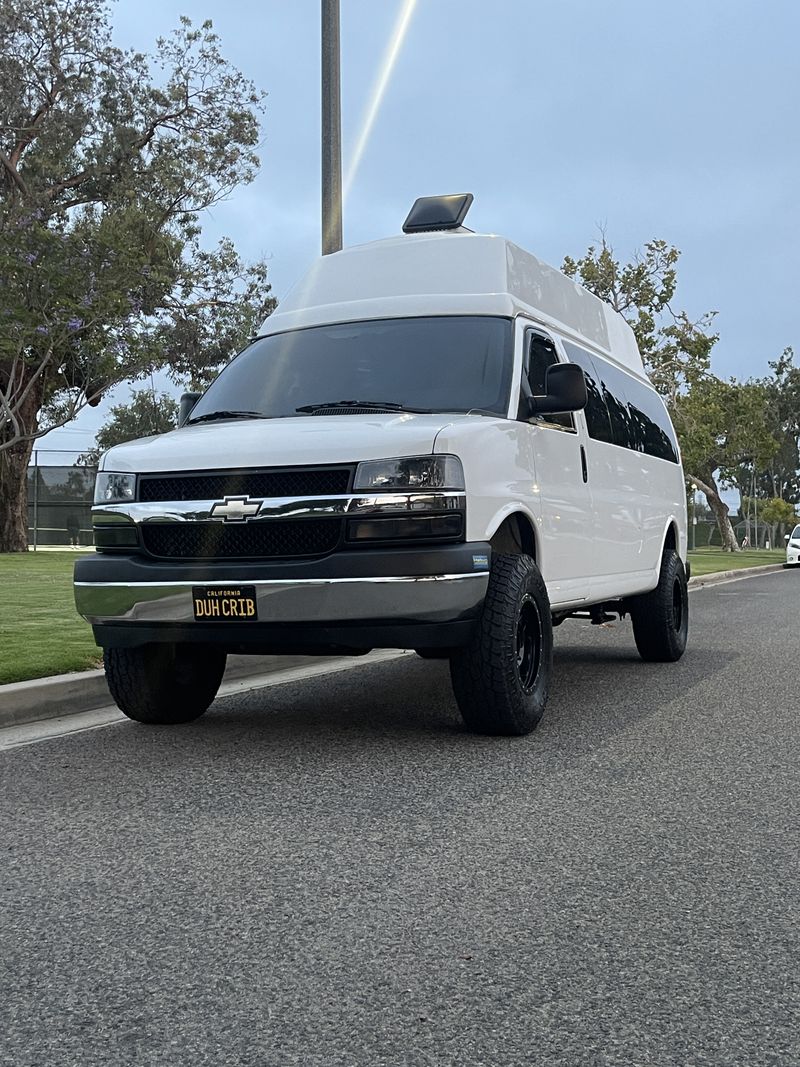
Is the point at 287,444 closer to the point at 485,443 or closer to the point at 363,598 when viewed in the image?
the point at 363,598

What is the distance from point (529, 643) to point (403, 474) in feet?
4.50

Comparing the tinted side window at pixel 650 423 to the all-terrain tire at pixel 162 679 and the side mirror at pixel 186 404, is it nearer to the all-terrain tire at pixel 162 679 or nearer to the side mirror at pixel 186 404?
the side mirror at pixel 186 404

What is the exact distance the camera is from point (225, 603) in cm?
600

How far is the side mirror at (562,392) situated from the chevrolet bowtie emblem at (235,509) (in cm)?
184

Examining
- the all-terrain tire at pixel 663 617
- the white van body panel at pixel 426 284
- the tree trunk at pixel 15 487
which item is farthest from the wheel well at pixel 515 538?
the tree trunk at pixel 15 487

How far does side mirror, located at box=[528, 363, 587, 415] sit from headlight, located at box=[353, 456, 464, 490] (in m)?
1.31

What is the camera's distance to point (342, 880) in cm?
404

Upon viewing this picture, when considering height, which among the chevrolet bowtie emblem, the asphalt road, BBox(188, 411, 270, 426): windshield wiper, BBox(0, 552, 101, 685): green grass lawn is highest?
BBox(188, 411, 270, 426): windshield wiper

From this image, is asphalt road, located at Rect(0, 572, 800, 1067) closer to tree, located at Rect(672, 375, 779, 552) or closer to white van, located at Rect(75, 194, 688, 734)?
white van, located at Rect(75, 194, 688, 734)

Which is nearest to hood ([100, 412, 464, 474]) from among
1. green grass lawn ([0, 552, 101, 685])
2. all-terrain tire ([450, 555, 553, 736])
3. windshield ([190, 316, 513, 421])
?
windshield ([190, 316, 513, 421])

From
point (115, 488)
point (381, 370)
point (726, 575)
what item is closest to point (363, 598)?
point (115, 488)

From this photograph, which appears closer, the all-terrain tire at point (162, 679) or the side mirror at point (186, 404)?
the all-terrain tire at point (162, 679)

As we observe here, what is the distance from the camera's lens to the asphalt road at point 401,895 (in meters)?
2.87

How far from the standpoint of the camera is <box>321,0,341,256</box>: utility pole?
12523 millimetres
